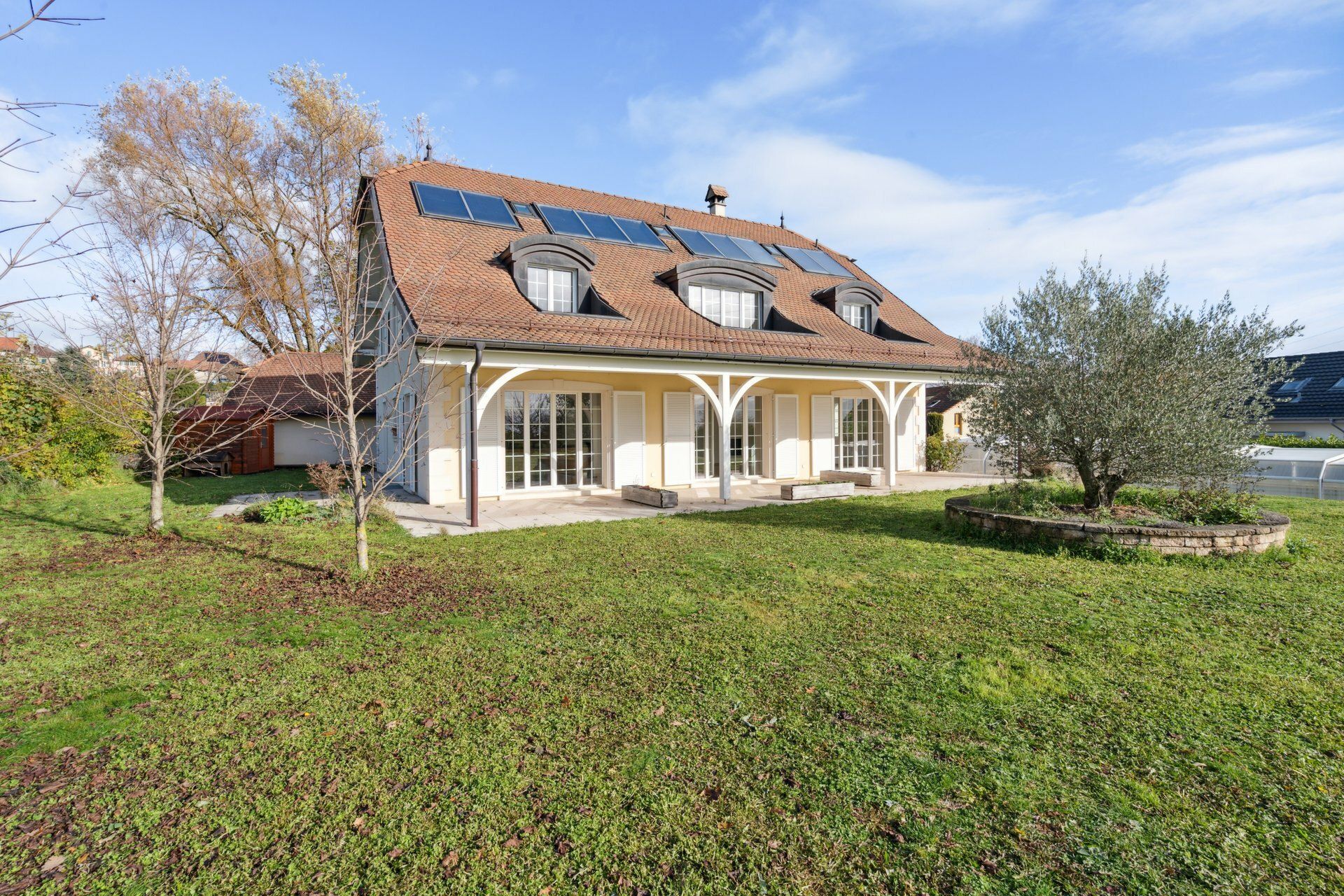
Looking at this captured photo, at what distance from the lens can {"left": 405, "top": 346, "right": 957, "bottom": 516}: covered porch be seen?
10.9 meters

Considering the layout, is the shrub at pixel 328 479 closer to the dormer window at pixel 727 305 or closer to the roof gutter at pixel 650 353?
the roof gutter at pixel 650 353

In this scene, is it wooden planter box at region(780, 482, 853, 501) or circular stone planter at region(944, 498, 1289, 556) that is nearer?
circular stone planter at region(944, 498, 1289, 556)

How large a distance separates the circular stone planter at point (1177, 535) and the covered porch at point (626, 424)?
18.5 ft

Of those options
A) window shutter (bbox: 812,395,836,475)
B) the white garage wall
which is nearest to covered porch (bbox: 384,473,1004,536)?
window shutter (bbox: 812,395,836,475)

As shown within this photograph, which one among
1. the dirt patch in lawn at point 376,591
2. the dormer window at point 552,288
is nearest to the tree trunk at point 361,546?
the dirt patch in lawn at point 376,591

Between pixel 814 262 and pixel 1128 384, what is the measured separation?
12.0 m

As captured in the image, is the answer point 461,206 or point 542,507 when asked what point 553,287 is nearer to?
point 461,206

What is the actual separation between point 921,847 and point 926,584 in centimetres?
369

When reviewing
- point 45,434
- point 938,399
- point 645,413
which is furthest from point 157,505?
point 938,399

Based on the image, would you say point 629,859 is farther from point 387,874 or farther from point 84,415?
point 84,415

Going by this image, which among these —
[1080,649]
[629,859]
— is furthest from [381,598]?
[1080,649]

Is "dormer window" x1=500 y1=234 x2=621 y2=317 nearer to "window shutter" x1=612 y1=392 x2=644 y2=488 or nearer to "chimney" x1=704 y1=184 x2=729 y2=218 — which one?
"window shutter" x1=612 y1=392 x2=644 y2=488

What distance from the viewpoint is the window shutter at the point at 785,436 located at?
581 inches

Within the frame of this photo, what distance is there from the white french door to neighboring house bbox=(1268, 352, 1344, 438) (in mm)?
21762
